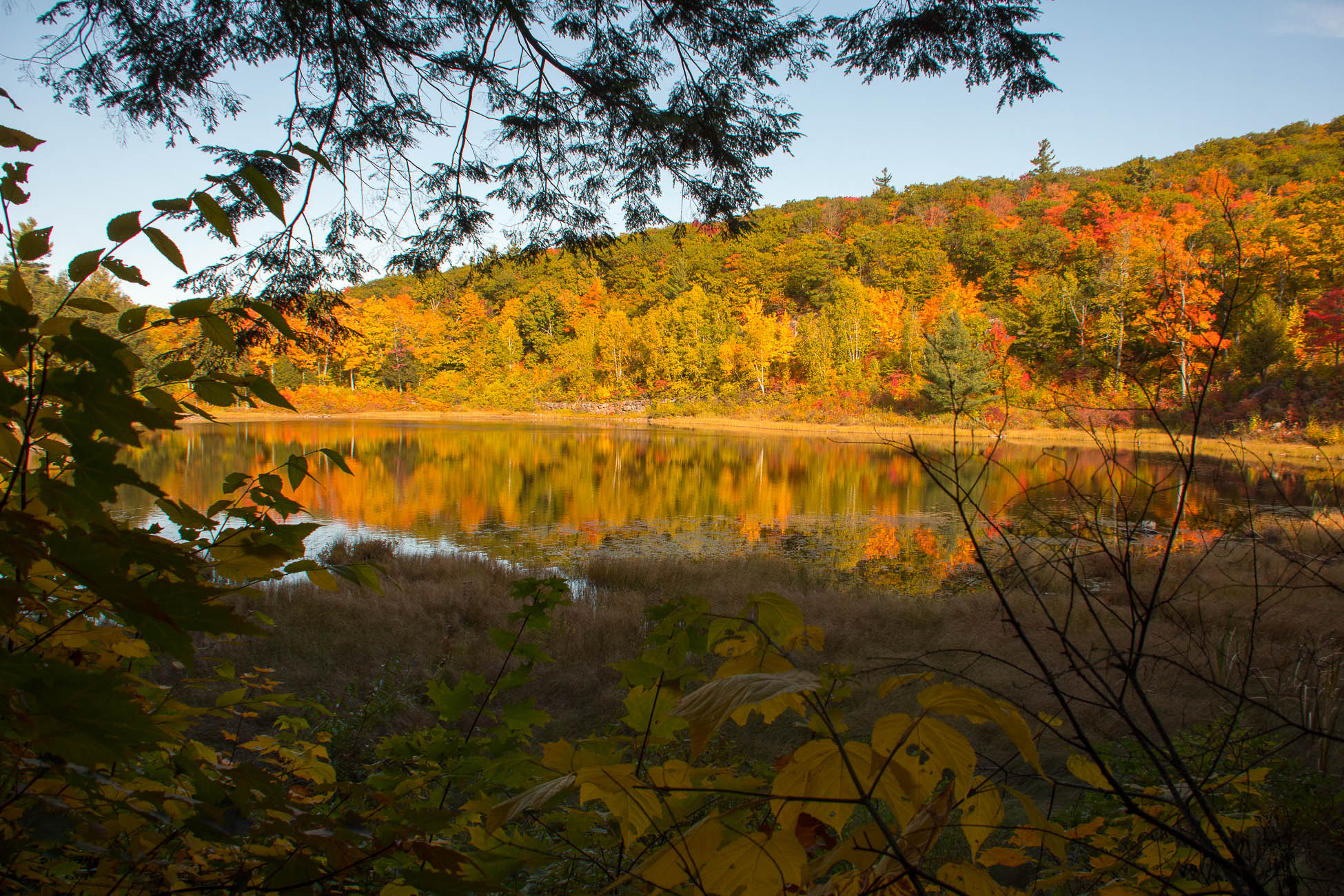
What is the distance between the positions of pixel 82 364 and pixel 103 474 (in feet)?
0.79

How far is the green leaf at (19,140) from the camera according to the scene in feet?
2.84

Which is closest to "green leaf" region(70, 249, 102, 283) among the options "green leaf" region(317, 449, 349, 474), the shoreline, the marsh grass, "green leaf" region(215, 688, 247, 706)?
"green leaf" region(317, 449, 349, 474)

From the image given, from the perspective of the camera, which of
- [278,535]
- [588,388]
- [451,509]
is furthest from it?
[588,388]

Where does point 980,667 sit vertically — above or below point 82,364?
below

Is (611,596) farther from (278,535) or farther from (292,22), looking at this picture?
(278,535)

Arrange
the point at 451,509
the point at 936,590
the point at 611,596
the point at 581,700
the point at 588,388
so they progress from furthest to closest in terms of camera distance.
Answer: the point at 588,388
the point at 451,509
the point at 936,590
the point at 611,596
the point at 581,700

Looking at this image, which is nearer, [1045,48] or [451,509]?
[1045,48]

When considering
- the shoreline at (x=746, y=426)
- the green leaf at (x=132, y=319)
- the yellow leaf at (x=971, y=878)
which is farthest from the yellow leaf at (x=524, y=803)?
the shoreline at (x=746, y=426)

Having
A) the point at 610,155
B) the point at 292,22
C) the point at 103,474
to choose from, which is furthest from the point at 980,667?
the point at 292,22

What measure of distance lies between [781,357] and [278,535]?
4529 centimetres

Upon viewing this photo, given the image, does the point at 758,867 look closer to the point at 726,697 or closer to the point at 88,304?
the point at 726,697

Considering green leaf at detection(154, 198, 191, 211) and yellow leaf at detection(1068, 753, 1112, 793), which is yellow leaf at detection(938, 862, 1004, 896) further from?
green leaf at detection(154, 198, 191, 211)

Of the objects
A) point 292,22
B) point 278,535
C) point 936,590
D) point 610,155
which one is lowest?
point 936,590

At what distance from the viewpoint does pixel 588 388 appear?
50750 millimetres
